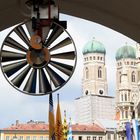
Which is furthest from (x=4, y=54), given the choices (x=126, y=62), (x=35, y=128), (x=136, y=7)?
(x=126, y=62)

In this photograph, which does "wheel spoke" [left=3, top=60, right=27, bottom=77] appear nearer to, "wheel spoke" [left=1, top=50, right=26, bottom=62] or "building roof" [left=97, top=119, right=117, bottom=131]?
"wheel spoke" [left=1, top=50, right=26, bottom=62]

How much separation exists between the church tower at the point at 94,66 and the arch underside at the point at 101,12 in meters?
132

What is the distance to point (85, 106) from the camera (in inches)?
4771

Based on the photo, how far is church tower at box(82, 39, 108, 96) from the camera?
453 ft

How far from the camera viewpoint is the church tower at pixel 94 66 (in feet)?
453

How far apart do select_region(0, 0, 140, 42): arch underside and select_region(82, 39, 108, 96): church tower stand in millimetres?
131770

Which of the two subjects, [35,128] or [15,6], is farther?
[35,128]

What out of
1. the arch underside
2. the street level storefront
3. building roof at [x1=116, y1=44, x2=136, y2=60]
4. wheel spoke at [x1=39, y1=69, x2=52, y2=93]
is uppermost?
building roof at [x1=116, y1=44, x2=136, y2=60]

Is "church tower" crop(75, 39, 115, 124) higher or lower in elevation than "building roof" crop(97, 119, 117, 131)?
higher

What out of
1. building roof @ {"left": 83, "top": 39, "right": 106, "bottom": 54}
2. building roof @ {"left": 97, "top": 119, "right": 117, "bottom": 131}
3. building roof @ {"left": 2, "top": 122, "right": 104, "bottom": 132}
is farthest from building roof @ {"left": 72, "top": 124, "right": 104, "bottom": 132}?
building roof @ {"left": 83, "top": 39, "right": 106, "bottom": 54}

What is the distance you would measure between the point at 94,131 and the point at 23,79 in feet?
306

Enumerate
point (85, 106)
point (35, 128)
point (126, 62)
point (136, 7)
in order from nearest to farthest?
1. point (136, 7)
2. point (35, 128)
3. point (85, 106)
4. point (126, 62)

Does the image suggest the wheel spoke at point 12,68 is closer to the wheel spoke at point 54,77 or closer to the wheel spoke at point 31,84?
the wheel spoke at point 31,84

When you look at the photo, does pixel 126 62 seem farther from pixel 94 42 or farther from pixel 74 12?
pixel 74 12
